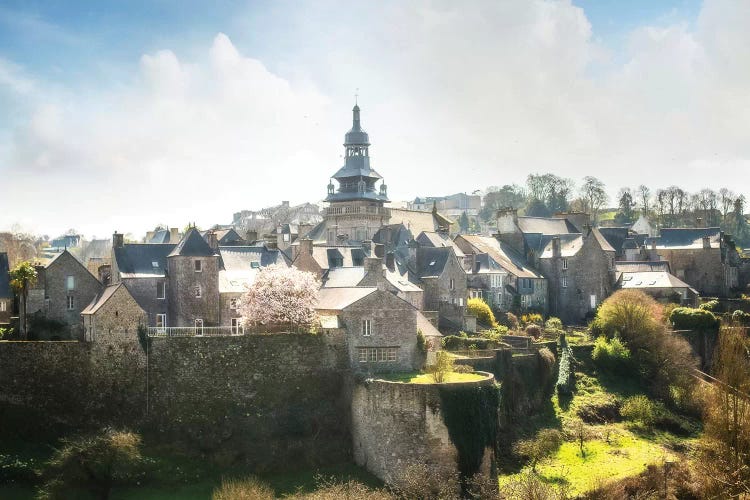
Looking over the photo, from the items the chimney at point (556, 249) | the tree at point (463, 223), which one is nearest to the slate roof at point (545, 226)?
the chimney at point (556, 249)

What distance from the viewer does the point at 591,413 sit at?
163 ft

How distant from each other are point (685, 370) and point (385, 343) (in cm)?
2294

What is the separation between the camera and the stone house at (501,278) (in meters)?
67.6

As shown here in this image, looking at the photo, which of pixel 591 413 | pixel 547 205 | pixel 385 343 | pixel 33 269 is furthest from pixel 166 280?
pixel 547 205

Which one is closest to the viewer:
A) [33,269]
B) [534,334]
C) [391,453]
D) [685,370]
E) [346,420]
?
[391,453]

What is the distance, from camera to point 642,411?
5044 cm

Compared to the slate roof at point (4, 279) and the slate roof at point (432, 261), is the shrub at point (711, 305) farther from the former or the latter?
the slate roof at point (4, 279)

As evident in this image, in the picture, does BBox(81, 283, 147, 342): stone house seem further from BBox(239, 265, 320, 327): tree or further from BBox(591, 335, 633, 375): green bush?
BBox(591, 335, 633, 375): green bush

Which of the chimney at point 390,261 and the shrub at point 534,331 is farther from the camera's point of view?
the chimney at point 390,261

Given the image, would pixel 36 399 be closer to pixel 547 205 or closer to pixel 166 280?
pixel 166 280

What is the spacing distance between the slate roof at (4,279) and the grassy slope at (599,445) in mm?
28398

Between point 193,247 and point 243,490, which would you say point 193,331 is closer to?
point 193,247

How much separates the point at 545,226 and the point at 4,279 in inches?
1945

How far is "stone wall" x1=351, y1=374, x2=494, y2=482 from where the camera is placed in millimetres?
37375
